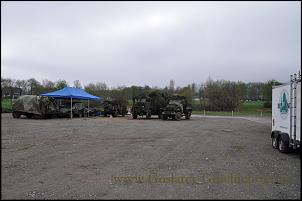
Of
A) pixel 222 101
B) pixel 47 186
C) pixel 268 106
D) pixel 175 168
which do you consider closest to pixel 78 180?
pixel 47 186

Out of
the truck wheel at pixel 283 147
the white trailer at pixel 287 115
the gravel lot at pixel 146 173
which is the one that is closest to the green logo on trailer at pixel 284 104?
the white trailer at pixel 287 115

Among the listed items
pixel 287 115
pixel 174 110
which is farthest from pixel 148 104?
pixel 287 115

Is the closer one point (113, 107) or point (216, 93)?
point (113, 107)

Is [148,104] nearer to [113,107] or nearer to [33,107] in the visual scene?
[113,107]

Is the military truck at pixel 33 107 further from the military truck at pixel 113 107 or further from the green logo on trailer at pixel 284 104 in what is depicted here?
the green logo on trailer at pixel 284 104

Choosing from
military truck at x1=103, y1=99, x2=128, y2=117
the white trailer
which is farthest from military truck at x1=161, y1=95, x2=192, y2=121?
the white trailer

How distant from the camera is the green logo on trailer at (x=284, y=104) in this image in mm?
11539

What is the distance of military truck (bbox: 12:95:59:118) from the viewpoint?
3397 centimetres

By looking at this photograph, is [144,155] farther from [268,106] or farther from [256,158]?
[268,106]

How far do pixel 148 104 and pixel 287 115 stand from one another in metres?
25.2

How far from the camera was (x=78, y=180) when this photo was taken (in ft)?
23.2

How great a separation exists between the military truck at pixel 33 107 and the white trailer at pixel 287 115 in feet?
85.9

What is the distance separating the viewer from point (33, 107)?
33969mm

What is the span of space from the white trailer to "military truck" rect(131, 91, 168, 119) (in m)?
23.3
